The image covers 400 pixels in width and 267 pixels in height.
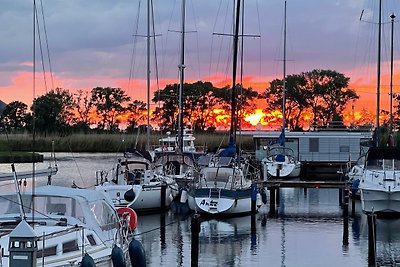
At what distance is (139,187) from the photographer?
37.5 metres

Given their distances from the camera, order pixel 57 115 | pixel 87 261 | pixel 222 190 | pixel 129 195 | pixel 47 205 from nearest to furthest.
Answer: pixel 87 261, pixel 47 205, pixel 222 190, pixel 129 195, pixel 57 115

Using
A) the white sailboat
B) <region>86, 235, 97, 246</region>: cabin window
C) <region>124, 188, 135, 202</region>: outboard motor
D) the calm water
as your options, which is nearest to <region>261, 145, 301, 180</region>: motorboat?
the calm water

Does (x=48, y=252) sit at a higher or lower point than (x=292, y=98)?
lower

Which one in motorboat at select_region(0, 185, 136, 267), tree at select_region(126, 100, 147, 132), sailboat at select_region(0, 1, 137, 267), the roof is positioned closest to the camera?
sailboat at select_region(0, 1, 137, 267)

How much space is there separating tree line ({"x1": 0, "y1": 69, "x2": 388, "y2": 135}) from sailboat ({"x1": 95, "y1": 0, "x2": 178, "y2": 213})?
6251 centimetres

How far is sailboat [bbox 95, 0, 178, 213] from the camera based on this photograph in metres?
36.7

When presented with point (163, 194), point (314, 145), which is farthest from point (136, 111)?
point (163, 194)

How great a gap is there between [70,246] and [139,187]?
2121cm

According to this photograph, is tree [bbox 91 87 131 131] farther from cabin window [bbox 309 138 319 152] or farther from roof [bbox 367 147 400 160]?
roof [bbox 367 147 400 160]

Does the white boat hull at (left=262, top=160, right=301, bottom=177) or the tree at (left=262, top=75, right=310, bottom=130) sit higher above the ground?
the tree at (left=262, top=75, right=310, bottom=130)

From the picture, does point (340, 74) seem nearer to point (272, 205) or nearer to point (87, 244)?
point (272, 205)

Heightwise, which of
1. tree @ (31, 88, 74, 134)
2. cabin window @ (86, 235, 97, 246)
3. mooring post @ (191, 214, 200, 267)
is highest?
tree @ (31, 88, 74, 134)

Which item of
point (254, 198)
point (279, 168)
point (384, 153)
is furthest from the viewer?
point (279, 168)

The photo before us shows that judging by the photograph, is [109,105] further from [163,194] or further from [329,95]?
[163,194]
